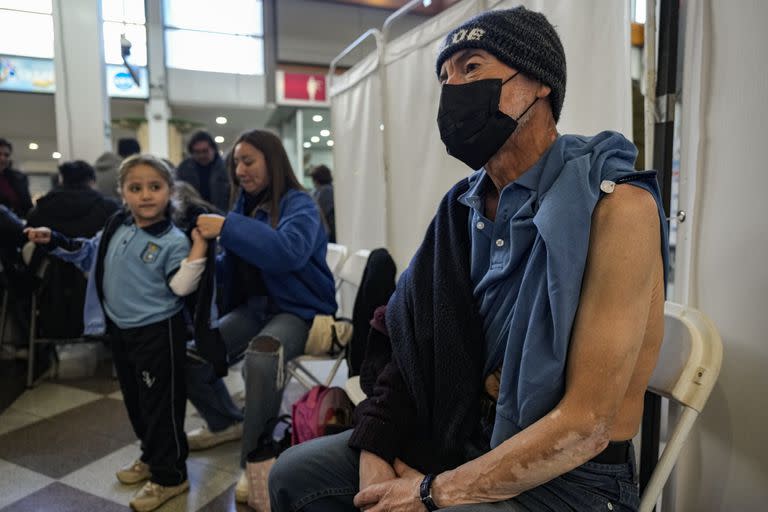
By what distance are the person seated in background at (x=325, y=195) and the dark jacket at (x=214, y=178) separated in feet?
3.82

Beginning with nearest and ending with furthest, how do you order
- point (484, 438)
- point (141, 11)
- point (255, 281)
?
1. point (484, 438)
2. point (255, 281)
3. point (141, 11)

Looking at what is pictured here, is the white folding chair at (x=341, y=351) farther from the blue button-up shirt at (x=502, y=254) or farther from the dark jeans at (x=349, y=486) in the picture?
the blue button-up shirt at (x=502, y=254)

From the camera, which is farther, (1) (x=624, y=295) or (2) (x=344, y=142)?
(2) (x=344, y=142)

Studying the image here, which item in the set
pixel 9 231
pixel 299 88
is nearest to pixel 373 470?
pixel 9 231

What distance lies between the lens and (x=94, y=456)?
223 centimetres

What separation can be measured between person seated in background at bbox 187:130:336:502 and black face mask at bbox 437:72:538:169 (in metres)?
1.10

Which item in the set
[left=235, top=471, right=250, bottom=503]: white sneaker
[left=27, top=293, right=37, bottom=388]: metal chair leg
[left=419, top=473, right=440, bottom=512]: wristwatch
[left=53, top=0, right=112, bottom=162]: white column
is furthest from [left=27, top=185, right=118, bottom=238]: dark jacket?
[left=419, top=473, right=440, bottom=512]: wristwatch

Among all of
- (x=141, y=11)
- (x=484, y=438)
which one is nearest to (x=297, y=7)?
(x=141, y=11)

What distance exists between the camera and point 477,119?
98 cm

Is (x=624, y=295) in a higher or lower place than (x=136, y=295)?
higher

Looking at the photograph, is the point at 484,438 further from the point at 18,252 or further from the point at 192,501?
the point at 18,252

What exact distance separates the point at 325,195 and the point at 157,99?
5.17 meters

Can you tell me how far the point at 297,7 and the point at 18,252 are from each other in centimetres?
718

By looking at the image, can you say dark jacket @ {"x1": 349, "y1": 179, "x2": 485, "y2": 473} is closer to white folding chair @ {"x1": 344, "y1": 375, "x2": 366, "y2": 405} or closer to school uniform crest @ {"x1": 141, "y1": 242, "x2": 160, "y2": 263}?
white folding chair @ {"x1": 344, "y1": 375, "x2": 366, "y2": 405}
